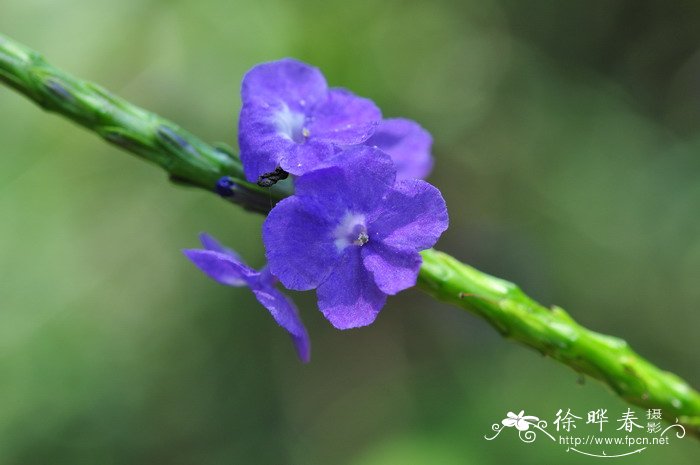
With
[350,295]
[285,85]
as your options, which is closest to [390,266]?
[350,295]

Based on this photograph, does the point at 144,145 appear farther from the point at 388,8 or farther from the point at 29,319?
the point at 388,8

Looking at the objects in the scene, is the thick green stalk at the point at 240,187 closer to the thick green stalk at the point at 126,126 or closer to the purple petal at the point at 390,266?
the thick green stalk at the point at 126,126

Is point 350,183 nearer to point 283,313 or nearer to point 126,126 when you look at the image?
point 283,313

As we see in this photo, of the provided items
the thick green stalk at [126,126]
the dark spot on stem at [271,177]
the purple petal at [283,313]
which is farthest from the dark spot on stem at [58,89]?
the purple petal at [283,313]

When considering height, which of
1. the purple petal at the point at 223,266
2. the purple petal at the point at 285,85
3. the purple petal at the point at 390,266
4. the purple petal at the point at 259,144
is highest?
the purple petal at the point at 285,85

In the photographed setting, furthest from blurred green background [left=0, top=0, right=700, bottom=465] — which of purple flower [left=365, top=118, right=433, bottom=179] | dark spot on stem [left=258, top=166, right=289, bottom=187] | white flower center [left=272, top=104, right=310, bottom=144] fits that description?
dark spot on stem [left=258, top=166, right=289, bottom=187]

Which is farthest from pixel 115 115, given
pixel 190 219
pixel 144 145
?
pixel 190 219
